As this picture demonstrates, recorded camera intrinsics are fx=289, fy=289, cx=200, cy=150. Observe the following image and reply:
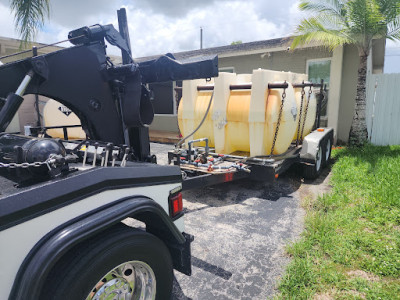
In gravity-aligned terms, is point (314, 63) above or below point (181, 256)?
above

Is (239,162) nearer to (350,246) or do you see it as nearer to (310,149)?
(310,149)

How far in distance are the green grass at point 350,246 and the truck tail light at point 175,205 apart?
1.22 meters

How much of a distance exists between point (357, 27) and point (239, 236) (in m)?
6.99

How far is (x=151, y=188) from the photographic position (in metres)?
2.09

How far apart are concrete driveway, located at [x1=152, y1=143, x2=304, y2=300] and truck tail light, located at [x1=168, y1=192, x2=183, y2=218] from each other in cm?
92

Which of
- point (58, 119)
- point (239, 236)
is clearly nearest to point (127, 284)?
point (239, 236)

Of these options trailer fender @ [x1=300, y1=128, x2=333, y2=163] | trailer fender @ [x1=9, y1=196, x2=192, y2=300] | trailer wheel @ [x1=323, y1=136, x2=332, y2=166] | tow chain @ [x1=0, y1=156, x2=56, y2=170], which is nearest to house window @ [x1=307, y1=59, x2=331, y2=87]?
trailer wheel @ [x1=323, y1=136, x2=332, y2=166]

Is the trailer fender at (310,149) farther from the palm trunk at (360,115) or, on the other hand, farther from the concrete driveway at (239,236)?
the palm trunk at (360,115)

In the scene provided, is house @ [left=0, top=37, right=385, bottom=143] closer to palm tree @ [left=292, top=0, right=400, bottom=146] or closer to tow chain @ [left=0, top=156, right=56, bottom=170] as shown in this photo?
palm tree @ [left=292, top=0, right=400, bottom=146]

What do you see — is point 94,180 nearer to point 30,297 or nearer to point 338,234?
point 30,297

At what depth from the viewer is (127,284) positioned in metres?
1.93

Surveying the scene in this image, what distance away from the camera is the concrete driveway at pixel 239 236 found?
2.82 meters

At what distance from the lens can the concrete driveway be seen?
2818 millimetres

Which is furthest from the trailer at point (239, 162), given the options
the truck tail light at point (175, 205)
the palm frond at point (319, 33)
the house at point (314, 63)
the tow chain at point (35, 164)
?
the house at point (314, 63)
